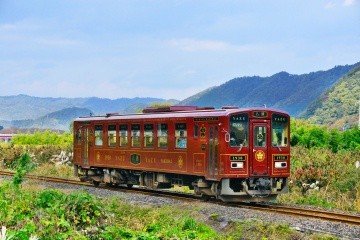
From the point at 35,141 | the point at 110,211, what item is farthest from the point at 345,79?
the point at 110,211

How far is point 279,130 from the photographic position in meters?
18.8

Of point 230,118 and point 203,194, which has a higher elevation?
point 230,118

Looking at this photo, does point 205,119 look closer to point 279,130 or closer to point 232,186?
point 232,186

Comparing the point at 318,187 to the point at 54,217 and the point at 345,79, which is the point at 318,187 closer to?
the point at 54,217

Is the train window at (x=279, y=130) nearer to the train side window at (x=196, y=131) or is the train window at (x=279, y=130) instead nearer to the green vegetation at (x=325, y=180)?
the green vegetation at (x=325, y=180)

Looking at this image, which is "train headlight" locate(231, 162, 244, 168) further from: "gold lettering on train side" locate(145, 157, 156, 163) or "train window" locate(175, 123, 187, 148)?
"gold lettering on train side" locate(145, 157, 156, 163)

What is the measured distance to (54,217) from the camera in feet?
36.2

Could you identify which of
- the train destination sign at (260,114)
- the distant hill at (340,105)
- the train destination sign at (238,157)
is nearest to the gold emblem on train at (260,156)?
the train destination sign at (238,157)

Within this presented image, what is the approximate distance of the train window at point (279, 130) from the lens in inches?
731

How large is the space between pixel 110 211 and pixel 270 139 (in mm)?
6439

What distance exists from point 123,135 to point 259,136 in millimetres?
6044

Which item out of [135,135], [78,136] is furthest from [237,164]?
[78,136]

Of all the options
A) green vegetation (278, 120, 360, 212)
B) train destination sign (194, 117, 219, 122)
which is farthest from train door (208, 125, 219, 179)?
green vegetation (278, 120, 360, 212)

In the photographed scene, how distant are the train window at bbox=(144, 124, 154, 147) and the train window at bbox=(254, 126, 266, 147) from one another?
12.8 feet
